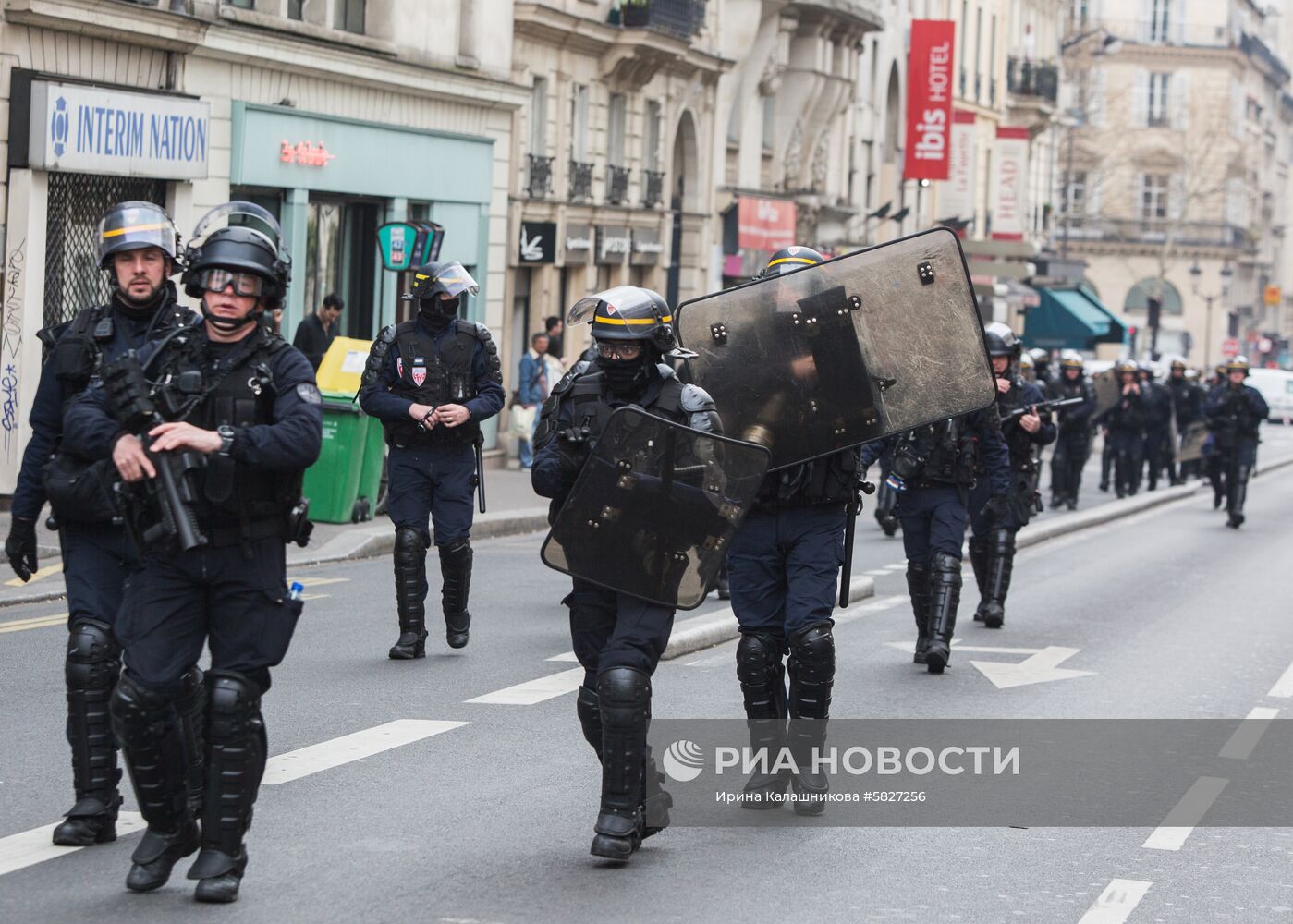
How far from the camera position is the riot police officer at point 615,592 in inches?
250

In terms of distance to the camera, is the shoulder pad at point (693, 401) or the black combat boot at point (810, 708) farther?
the black combat boot at point (810, 708)

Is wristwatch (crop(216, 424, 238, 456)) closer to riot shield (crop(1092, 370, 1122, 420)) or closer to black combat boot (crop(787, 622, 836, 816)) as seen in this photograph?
black combat boot (crop(787, 622, 836, 816))

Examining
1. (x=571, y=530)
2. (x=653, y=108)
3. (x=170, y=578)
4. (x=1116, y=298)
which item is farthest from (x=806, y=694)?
(x=1116, y=298)

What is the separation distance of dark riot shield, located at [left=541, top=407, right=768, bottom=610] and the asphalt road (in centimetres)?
85

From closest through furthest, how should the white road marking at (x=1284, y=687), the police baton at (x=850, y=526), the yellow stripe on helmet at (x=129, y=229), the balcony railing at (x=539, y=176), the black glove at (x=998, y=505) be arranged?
the yellow stripe on helmet at (x=129, y=229) < the police baton at (x=850, y=526) < the white road marking at (x=1284, y=687) < the black glove at (x=998, y=505) < the balcony railing at (x=539, y=176)

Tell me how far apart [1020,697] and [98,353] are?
5.19 meters

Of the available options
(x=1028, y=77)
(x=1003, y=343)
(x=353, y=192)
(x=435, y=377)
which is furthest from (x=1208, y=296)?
(x=435, y=377)

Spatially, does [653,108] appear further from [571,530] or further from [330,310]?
[571,530]

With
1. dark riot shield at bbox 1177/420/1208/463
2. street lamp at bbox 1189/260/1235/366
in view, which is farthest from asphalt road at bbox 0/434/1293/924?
street lamp at bbox 1189/260/1235/366

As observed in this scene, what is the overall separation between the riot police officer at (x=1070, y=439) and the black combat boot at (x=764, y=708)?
17.9m

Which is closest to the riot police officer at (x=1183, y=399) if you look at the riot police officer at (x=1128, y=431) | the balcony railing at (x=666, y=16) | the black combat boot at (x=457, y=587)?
the riot police officer at (x=1128, y=431)

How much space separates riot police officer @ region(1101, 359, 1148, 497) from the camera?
93.6 ft

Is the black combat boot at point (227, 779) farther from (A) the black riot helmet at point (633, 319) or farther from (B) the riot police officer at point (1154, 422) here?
(B) the riot police officer at point (1154, 422)

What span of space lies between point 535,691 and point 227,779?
405cm
